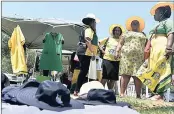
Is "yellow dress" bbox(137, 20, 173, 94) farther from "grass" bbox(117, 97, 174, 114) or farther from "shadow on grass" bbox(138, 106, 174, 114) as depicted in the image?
"shadow on grass" bbox(138, 106, 174, 114)

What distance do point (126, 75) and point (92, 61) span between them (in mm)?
417

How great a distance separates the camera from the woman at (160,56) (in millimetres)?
3775

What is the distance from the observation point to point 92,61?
4.41 metres

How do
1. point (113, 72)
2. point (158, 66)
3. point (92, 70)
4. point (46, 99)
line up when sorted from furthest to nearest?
point (113, 72), point (92, 70), point (158, 66), point (46, 99)

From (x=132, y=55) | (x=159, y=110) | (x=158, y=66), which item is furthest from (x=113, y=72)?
(x=159, y=110)

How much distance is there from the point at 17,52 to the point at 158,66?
2.07 meters

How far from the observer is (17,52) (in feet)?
16.7

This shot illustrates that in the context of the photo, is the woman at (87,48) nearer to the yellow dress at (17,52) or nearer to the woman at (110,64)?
the woman at (110,64)

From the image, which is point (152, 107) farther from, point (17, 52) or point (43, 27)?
point (43, 27)

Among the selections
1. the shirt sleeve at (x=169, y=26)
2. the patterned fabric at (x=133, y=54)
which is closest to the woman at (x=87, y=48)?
the patterned fabric at (x=133, y=54)

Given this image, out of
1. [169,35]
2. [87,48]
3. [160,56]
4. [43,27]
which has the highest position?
[43,27]

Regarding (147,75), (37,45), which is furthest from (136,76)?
(37,45)

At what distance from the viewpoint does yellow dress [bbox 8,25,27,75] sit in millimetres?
5051

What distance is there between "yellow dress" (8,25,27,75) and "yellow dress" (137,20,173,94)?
177 centimetres
